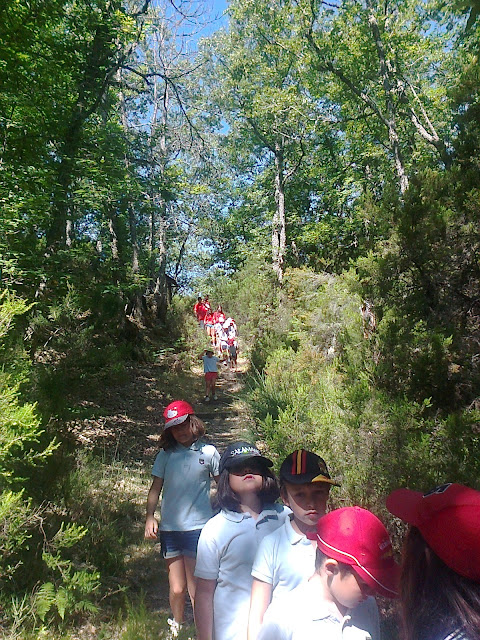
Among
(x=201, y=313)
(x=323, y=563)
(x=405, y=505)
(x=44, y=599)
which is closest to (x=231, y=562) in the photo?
(x=323, y=563)

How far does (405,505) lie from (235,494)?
148 centimetres

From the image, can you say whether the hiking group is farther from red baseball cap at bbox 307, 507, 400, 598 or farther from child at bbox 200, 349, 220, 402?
red baseball cap at bbox 307, 507, 400, 598

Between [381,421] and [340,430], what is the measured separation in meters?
0.44

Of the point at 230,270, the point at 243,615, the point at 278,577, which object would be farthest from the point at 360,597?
the point at 230,270

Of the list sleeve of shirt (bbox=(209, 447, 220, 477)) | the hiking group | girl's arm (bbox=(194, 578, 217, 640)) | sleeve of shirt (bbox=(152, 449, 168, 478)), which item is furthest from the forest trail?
girl's arm (bbox=(194, 578, 217, 640))

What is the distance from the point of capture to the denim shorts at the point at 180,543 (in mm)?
3111

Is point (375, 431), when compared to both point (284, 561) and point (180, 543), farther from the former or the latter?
point (284, 561)

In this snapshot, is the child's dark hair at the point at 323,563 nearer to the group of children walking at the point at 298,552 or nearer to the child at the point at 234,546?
the group of children walking at the point at 298,552

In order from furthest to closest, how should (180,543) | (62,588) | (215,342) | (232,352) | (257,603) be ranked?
(215,342) < (232,352) < (62,588) < (180,543) < (257,603)

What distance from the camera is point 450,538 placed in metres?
0.94

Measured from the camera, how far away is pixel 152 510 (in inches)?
126

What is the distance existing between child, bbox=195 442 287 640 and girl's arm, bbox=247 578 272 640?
8.4 inches

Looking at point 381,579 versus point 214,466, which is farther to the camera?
point 214,466

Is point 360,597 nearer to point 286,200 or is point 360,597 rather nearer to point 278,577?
point 278,577
